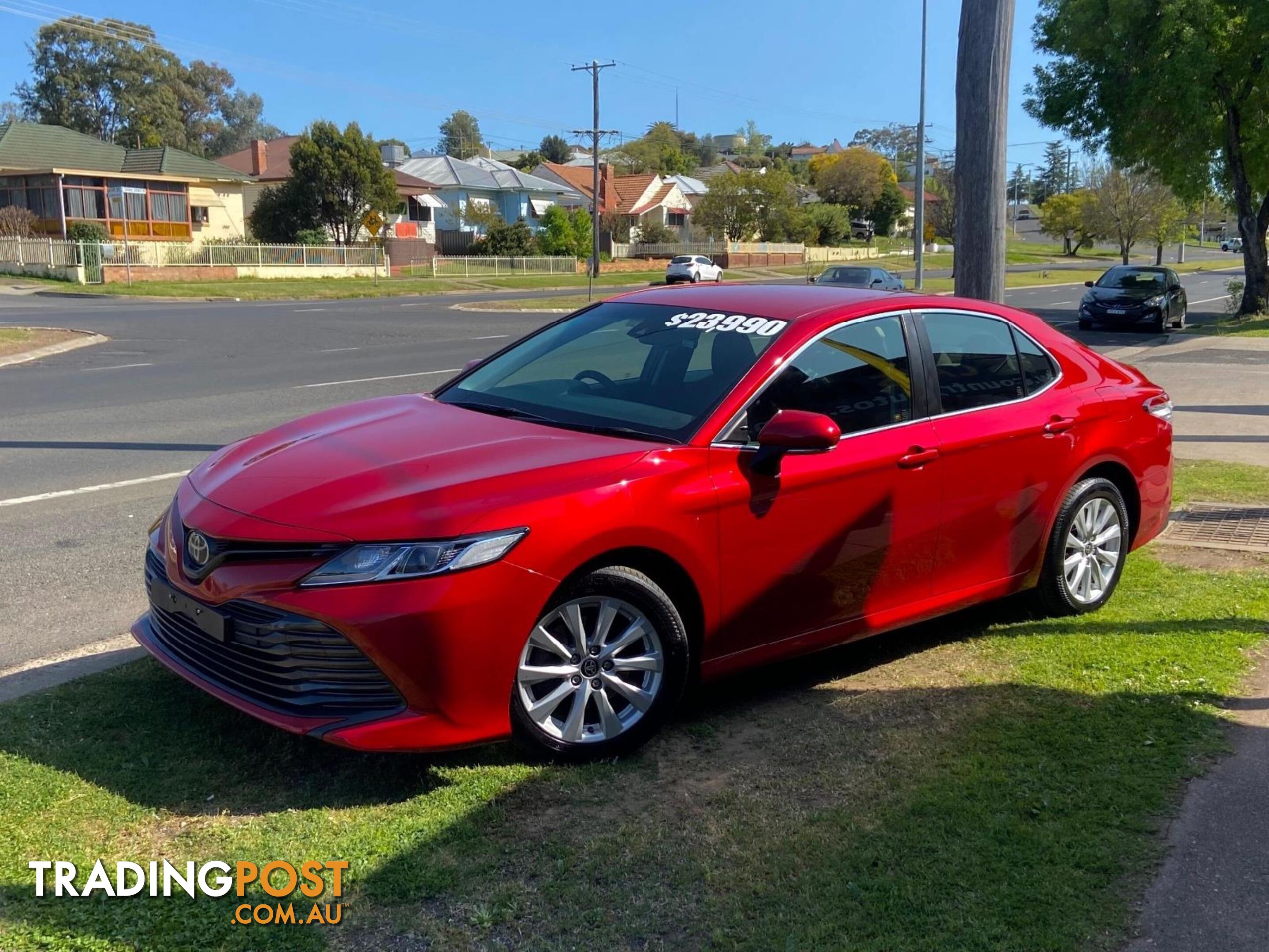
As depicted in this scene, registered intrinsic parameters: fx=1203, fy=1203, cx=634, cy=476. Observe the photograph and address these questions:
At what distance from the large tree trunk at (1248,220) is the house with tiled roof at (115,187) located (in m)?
41.4

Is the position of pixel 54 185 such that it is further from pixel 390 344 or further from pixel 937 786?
pixel 937 786

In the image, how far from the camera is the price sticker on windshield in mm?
4883

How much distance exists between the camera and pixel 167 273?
45062 millimetres

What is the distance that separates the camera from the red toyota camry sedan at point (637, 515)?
12.2 ft

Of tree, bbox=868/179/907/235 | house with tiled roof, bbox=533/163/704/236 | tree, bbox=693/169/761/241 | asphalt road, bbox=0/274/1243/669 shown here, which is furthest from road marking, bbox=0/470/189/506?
tree, bbox=868/179/907/235

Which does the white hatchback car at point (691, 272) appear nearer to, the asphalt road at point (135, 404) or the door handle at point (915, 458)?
the asphalt road at point (135, 404)

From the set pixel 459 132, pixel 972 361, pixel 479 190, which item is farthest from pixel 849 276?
pixel 459 132

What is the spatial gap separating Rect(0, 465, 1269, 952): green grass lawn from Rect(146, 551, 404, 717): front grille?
31 cm

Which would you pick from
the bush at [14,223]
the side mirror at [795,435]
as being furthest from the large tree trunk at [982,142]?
the bush at [14,223]

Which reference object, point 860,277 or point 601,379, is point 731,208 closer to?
point 860,277

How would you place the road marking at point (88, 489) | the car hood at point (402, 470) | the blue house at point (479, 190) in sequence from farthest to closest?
the blue house at point (479, 190) → the road marking at point (88, 489) → the car hood at point (402, 470)

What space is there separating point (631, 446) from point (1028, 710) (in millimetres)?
1867

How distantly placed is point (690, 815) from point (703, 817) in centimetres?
4

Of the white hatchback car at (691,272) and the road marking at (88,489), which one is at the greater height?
the white hatchback car at (691,272)
